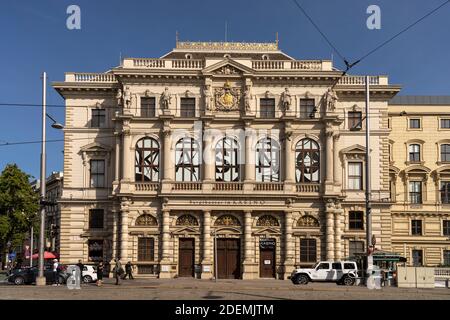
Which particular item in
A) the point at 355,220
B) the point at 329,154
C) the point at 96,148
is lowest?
the point at 355,220

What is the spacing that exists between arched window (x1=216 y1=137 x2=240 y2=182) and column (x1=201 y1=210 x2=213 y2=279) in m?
3.63

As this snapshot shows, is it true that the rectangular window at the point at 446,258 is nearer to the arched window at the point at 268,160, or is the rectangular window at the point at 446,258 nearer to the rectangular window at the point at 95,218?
the arched window at the point at 268,160

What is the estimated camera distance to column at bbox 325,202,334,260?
49188 mm

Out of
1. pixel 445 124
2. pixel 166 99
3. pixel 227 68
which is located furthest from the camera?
pixel 445 124

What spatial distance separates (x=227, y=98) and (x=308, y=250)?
14.9 m

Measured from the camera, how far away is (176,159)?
5056 centimetres

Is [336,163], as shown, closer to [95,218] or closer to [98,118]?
[98,118]

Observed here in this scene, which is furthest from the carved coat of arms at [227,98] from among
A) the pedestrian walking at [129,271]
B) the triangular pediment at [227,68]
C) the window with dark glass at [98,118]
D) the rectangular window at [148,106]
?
the pedestrian walking at [129,271]

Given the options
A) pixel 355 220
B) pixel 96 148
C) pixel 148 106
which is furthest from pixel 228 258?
pixel 96 148

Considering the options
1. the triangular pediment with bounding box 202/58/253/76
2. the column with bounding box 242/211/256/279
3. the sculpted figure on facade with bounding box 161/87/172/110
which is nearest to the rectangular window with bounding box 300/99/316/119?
the triangular pediment with bounding box 202/58/253/76

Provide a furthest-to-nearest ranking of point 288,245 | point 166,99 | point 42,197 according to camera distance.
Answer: point 166,99, point 288,245, point 42,197

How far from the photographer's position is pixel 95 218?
171ft

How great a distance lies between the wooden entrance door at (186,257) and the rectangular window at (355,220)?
14.2 metres

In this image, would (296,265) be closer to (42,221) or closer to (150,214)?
(150,214)
